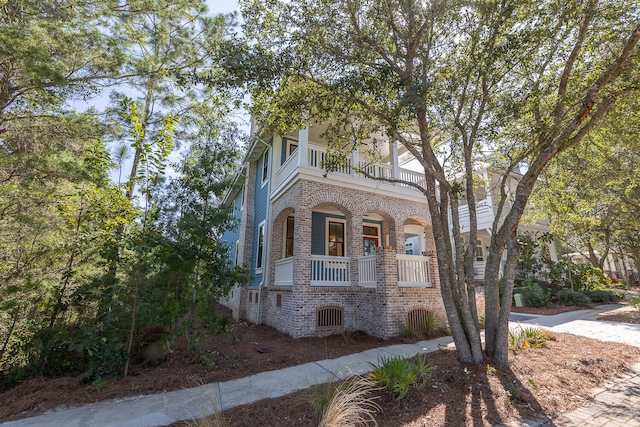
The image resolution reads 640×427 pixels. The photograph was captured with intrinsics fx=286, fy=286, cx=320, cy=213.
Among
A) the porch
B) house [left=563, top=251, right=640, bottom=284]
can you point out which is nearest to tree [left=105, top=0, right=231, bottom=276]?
A: the porch

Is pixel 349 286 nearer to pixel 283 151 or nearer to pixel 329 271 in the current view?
pixel 329 271

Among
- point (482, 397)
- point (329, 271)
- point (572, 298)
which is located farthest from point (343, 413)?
point (572, 298)

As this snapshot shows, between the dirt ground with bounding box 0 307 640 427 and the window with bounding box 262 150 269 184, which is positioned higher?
the window with bounding box 262 150 269 184

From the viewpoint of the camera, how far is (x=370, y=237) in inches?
471

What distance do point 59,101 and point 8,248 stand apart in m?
3.04

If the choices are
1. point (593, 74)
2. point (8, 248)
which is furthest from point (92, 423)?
point (593, 74)

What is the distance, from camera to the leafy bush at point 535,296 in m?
12.4

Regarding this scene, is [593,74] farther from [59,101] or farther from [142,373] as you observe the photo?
[59,101]

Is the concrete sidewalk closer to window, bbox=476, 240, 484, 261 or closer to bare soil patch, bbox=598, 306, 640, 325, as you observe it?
bare soil patch, bbox=598, 306, 640, 325

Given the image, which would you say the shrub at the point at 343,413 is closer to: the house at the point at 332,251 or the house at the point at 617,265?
the house at the point at 332,251

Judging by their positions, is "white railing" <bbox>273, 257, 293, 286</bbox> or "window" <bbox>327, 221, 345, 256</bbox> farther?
"window" <bbox>327, 221, 345, 256</bbox>

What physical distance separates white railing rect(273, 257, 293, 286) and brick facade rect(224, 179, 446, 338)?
19 cm

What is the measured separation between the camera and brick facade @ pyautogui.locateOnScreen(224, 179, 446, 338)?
775 cm

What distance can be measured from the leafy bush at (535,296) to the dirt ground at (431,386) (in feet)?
22.1
